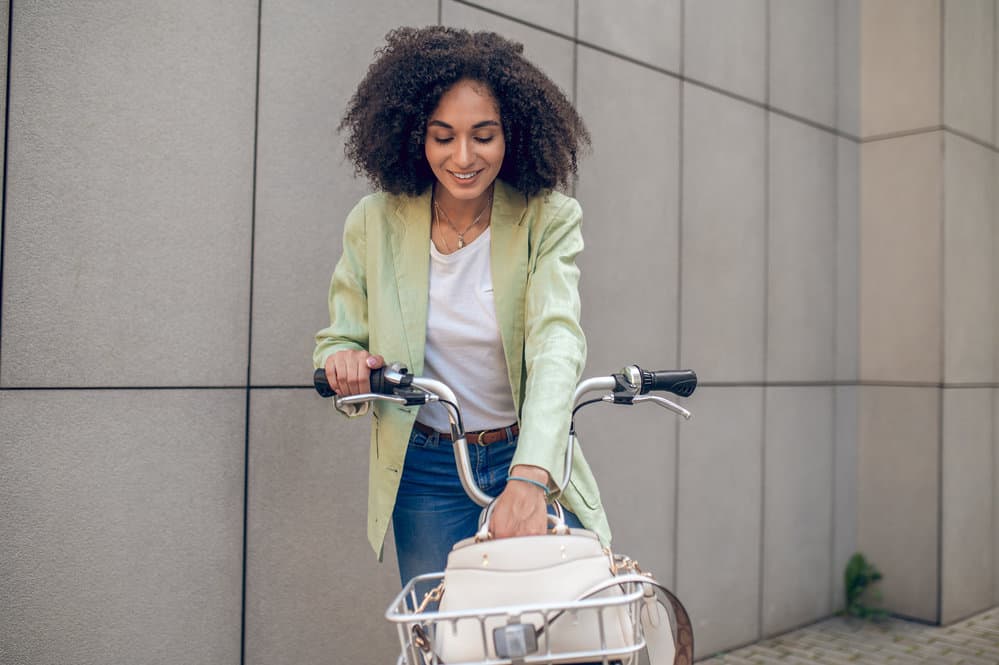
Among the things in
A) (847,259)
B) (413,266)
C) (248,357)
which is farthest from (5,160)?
(847,259)

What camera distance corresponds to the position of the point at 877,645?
A: 17.7 feet

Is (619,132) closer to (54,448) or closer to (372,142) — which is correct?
(372,142)

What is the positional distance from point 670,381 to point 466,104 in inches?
32.5

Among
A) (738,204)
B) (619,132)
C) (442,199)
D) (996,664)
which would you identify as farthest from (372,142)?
(996,664)

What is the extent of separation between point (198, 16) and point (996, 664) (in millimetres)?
5011

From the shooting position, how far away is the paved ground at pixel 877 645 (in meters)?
5.10

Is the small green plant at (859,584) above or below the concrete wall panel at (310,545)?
below

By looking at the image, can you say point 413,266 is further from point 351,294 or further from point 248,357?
A: point 248,357

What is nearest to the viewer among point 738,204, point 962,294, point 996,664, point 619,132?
point 619,132

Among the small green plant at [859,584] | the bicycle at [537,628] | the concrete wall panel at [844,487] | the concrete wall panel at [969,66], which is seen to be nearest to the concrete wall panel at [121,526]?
the bicycle at [537,628]

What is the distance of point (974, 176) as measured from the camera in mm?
6195

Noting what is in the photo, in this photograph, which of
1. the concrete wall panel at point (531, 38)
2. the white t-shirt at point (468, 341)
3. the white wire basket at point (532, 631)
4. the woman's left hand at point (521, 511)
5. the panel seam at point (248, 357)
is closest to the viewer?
the white wire basket at point (532, 631)

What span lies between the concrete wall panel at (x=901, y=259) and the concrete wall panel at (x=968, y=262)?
77mm

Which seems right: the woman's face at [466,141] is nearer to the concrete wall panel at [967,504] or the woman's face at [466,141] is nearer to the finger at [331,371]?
the finger at [331,371]
